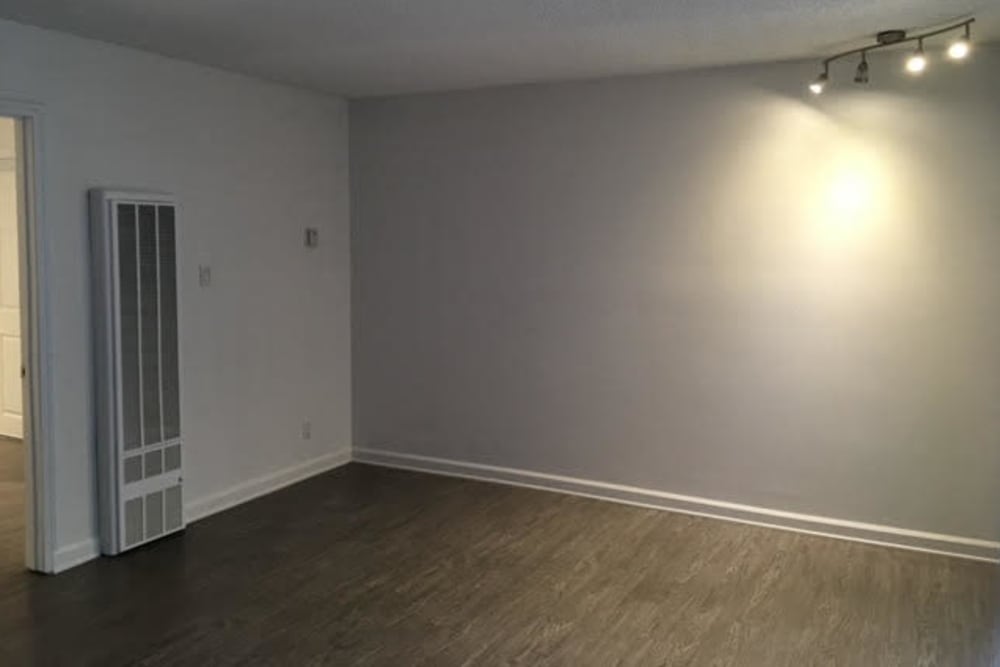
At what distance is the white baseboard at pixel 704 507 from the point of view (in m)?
4.25

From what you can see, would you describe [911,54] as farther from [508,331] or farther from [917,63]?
[508,331]

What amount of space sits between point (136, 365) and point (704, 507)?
307 cm

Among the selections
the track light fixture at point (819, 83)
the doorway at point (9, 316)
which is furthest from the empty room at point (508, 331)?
the doorway at point (9, 316)

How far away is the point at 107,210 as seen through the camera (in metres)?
3.95

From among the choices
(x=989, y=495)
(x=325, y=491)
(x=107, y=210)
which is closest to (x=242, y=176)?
(x=107, y=210)

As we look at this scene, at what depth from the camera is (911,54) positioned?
13.4 feet

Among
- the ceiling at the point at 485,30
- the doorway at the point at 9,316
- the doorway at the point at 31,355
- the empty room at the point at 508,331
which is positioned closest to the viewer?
the ceiling at the point at 485,30

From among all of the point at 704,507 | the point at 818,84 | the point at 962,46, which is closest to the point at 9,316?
the point at 704,507

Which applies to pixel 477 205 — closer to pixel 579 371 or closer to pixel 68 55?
pixel 579 371

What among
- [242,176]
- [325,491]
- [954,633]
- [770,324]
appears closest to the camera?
[954,633]

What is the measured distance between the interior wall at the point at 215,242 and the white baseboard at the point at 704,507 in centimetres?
66

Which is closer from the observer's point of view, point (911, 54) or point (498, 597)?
point (498, 597)

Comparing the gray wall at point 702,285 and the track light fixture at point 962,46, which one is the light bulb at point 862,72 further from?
the track light fixture at point 962,46

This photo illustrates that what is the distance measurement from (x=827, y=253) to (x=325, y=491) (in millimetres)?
3162
